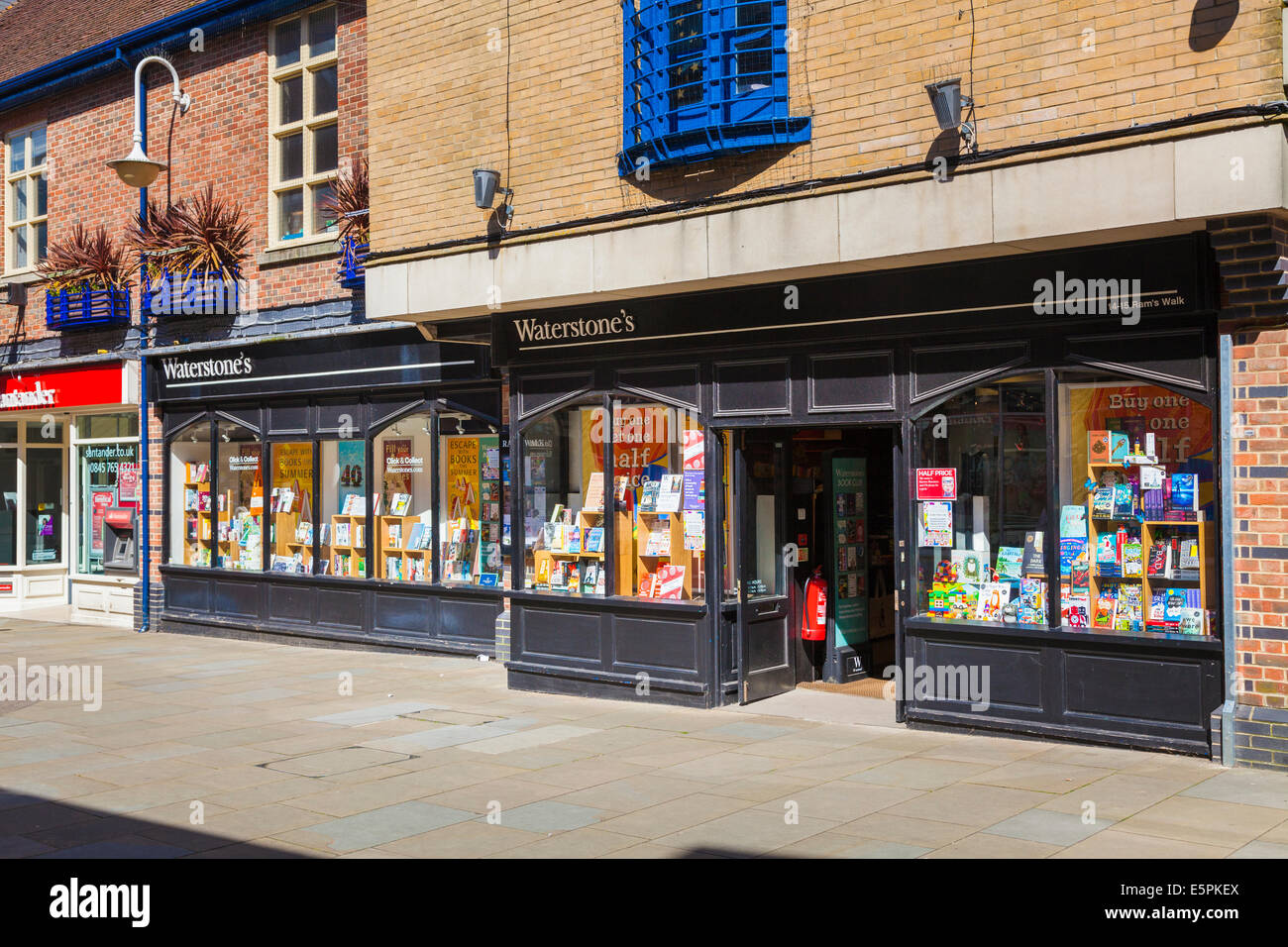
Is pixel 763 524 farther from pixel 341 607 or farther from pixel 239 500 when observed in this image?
pixel 239 500

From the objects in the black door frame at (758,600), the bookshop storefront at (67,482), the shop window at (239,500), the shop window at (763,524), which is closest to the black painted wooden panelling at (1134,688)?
the black door frame at (758,600)

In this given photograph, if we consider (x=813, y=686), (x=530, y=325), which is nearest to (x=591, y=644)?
(x=813, y=686)

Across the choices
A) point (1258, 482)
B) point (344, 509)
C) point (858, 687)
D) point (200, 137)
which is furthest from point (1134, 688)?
point (200, 137)

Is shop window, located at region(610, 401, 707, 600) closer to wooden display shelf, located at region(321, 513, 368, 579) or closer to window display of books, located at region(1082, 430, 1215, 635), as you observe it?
window display of books, located at region(1082, 430, 1215, 635)

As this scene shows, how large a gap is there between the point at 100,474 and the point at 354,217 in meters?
7.64

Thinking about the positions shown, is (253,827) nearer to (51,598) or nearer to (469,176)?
(469,176)

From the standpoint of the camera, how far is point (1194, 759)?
8.24m

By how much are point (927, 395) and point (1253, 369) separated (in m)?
2.31

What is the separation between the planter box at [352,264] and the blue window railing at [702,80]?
4.63 m

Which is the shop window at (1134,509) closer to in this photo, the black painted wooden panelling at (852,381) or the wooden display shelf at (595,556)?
the black painted wooden panelling at (852,381)

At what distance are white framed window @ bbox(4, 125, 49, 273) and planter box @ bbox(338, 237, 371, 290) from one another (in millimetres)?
7627

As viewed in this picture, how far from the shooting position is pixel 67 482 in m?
20.0

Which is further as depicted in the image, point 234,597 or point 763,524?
point 234,597
